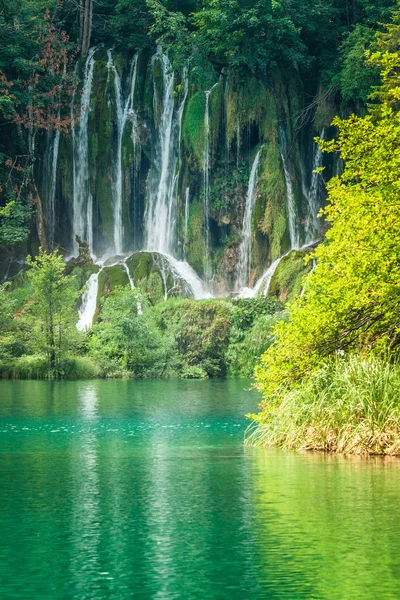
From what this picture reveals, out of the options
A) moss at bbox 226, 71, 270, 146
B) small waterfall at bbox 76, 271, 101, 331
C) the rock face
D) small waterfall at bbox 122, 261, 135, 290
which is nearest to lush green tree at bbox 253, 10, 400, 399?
small waterfall at bbox 76, 271, 101, 331

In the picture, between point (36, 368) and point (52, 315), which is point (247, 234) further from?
point (36, 368)

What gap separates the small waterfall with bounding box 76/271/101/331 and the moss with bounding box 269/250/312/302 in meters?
8.93

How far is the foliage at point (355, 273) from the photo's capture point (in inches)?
716

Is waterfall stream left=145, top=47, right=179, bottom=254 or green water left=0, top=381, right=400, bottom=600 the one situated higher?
waterfall stream left=145, top=47, right=179, bottom=254

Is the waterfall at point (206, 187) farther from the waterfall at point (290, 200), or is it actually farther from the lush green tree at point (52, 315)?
the lush green tree at point (52, 315)

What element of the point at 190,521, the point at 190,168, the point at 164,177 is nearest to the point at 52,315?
the point at 164,177

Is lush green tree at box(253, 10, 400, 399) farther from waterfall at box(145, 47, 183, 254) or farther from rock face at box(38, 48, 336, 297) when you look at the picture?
waterfall at box(145, 47, 183, 254)

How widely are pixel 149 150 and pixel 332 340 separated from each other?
41986mm

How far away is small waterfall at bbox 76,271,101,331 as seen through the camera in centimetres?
5403

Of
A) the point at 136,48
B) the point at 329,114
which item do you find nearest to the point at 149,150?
the point at 136,48

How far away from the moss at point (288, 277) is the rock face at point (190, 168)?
7.95ft

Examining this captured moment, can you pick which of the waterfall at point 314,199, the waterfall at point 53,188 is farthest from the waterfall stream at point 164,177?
the waterfall at point 314,199

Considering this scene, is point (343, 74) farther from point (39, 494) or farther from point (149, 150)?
point (39, 494)

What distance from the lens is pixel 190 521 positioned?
40.7 ft
